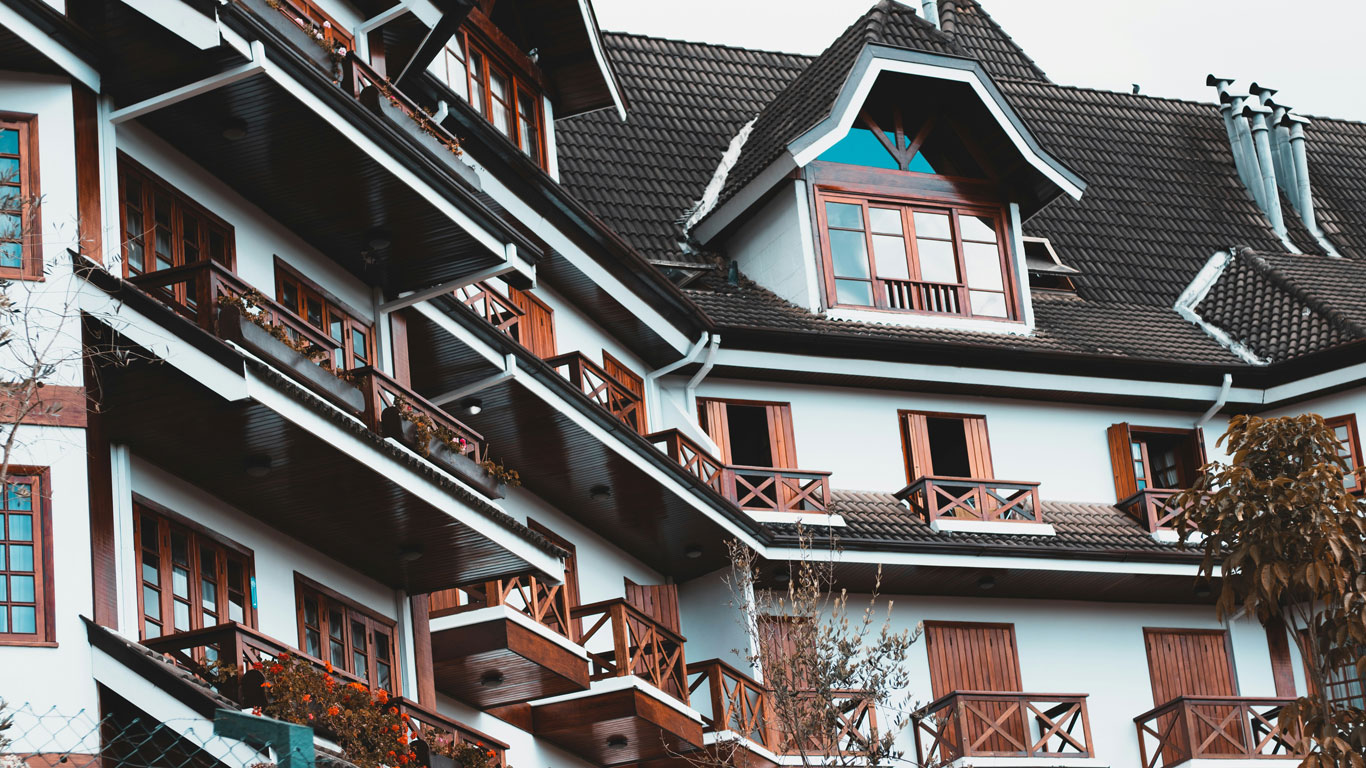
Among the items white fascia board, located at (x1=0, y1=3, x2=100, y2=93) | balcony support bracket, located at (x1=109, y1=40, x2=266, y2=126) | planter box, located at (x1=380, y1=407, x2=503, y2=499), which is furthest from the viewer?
planter box, located at (x1=380, y1=407, x2=503, y2=499)

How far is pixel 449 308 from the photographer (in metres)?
22.9

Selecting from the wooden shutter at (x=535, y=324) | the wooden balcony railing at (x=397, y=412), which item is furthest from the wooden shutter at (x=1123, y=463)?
the wooden balcony railing at (x=397, y=412)

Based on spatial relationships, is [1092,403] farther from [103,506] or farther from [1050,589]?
[103,506]

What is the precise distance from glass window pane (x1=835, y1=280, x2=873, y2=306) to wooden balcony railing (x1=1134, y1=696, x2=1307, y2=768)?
7.18 meters

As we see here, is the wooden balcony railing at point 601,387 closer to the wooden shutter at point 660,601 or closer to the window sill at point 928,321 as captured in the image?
the wooden shutter at point 660,601

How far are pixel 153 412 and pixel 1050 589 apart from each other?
1639cm

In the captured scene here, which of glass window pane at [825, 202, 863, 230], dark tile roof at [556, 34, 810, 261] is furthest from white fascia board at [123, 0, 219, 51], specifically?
glass window pane at [825, 202, 863, 230]

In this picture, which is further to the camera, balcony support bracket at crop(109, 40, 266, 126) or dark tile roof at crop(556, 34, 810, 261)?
dark tile roof at crop(556, 34, 810, 261)

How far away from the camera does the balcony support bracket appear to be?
18.2 meters

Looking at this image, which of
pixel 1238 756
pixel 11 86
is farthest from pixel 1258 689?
pixel 11 86

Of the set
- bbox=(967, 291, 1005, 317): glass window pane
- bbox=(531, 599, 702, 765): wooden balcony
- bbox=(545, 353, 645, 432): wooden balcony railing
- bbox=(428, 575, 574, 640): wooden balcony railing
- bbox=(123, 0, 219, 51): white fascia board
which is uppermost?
bbox=(967, 291, 1005, 317): glass window pane

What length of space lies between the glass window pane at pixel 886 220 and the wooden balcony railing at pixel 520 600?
8.94 metres

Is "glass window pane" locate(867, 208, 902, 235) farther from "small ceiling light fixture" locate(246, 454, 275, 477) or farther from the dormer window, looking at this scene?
"small ceiling light fixture" locate(246, 454, 275, 477)

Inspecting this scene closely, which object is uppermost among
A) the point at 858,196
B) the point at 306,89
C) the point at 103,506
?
the point at 858,196
